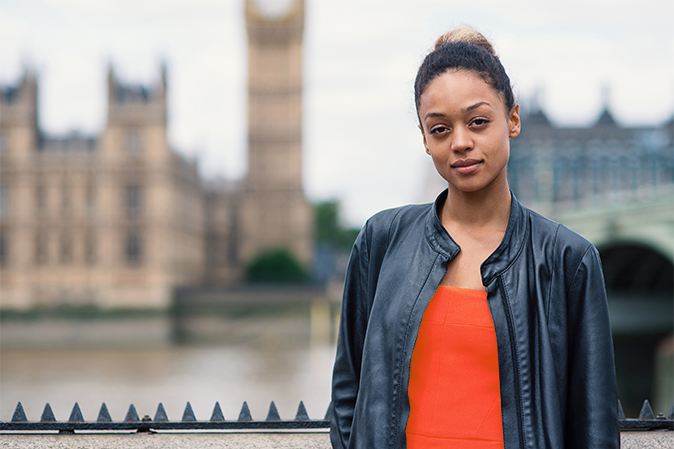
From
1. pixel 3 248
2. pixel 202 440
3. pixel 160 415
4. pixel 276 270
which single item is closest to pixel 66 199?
pixel 3 248

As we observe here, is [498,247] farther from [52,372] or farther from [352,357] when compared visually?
[52,372]

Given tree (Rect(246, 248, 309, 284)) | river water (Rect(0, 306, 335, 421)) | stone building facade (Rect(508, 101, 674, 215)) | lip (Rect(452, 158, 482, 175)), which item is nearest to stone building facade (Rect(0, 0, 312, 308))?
river water (Rect(0, 306, 335, 421))

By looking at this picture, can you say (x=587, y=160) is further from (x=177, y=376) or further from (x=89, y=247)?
(x=177, y=376)

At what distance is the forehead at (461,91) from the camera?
1149mm

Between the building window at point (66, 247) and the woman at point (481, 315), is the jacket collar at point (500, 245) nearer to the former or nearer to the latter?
the woman at point (481, 315)

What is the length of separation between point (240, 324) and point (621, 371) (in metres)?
17.0

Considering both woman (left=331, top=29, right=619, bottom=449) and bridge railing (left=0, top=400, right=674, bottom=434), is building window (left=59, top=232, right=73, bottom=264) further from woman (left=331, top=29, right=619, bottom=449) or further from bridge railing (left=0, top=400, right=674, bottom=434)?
woman (left=331, top=29, right=619, bottom=449)

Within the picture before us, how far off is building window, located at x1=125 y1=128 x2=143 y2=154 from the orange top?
30.7 m

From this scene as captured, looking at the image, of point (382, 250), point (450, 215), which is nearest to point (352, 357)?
point (382, 250)

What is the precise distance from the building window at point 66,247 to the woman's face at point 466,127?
1237 inches

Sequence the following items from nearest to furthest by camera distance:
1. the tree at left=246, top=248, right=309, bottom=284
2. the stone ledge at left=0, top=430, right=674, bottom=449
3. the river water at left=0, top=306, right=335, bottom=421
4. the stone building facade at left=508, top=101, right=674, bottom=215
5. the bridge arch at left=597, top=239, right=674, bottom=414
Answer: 1. the stone ledge at left=0, top=430, right=674, bottom=449
2. the river water at left=0, top=306, right=335, bottom=421
3. the bridge arch at left=597, top=239, right=674, bottom=414
4. the tree at left=246, top=248, right=309, bottom=284
5. the stone building facade at left=508, top=101, right=674, bottom=215

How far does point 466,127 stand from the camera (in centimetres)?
116

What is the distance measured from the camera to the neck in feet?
4.03

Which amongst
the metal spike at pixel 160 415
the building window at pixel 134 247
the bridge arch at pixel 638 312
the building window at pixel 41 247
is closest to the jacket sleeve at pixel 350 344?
the metal spike at pixel 160 415
